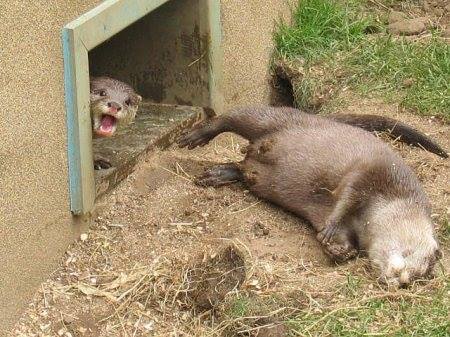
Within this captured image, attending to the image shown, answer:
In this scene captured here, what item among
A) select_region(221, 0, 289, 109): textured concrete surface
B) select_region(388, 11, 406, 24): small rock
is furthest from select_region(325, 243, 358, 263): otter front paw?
select_region(388, 11, 406, 24): small rock

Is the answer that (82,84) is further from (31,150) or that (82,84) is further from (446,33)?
(446,33)

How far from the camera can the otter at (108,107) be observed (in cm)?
412

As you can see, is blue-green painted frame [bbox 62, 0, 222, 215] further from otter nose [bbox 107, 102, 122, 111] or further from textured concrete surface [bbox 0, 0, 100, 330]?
otter nose [bbox 107, 102, 122, 111]

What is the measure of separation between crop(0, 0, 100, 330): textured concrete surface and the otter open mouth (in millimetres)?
427

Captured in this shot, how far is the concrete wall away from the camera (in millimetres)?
3311

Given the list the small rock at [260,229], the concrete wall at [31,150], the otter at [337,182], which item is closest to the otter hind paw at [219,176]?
the otter at [337,182]

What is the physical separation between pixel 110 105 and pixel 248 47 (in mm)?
1265

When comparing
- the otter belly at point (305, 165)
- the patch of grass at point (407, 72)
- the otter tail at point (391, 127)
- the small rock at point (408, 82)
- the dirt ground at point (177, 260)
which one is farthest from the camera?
the small rock at point (408, 82)

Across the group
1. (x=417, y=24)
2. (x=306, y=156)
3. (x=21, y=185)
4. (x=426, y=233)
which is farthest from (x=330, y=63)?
(x=21, y=185)

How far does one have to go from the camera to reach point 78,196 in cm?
376

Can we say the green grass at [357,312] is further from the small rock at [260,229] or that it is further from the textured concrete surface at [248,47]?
the textured concrete surface at [248,47]

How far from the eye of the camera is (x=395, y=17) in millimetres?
5992

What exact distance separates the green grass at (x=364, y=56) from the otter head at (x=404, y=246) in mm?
1150

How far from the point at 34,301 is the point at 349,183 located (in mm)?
1361
